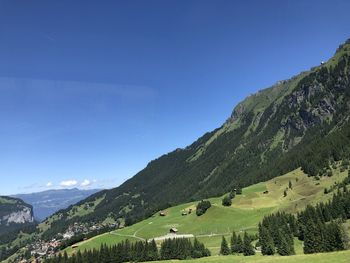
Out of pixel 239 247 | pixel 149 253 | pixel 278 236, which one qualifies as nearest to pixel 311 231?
pixel 278 236

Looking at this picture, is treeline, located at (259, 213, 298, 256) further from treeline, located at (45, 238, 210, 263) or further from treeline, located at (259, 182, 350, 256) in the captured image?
treeline, located at (45, 238, 210, 263)

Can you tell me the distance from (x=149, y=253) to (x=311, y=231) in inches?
2608

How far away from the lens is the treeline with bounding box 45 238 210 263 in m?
157

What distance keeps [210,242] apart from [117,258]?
1775 inches

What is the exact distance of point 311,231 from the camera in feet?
415

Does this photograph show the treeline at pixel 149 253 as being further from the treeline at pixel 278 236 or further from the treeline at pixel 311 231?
the treeline at pixel 311 231

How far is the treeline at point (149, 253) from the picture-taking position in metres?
157

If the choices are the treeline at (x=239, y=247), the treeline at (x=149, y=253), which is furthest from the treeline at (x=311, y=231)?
the treeline at (x=149, y=253)

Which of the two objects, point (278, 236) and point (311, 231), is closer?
point (311, 231)

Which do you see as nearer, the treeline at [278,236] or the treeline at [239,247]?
the treeline at [278,236]

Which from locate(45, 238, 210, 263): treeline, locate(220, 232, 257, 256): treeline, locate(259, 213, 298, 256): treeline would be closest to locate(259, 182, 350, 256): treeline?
locate(259, 213, 298, 256): treeline

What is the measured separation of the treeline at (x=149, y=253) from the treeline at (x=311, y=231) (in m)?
25.6

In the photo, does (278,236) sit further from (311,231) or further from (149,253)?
(149,253)

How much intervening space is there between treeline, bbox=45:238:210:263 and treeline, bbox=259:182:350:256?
25.6 metres
